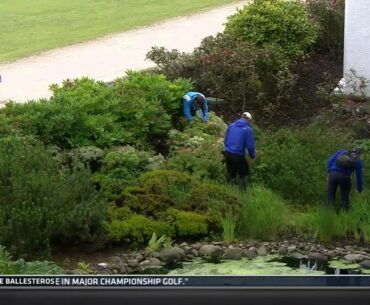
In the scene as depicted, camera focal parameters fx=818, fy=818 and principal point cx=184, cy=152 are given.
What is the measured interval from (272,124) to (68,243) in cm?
476

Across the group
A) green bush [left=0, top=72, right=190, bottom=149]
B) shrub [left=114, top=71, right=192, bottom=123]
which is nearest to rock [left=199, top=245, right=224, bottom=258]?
green bush [left=0, top=72, right=190, bottom=149]

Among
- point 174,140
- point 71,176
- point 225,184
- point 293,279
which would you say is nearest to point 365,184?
point 225,184

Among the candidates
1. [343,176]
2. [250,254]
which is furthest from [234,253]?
[343,176]

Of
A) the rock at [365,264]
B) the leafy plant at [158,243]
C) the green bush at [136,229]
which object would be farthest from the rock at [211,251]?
the rock at [365,264]

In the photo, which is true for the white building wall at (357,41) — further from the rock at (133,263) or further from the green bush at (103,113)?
the rock at (133,263)

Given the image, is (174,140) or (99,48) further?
(99,48)

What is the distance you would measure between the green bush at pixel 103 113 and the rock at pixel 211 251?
245cm

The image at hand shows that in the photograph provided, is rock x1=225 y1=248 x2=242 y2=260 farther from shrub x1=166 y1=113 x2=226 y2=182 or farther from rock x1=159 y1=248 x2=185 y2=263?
shrub x1=166 y1=113 x2=226 y2=182

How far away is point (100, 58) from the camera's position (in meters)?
16.8

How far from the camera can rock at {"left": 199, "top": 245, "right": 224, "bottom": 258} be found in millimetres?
7586

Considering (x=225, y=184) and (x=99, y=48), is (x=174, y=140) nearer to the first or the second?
(x=225, y=184)

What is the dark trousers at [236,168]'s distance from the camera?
9148mm

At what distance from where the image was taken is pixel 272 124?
1173 centimetres

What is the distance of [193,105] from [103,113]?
4.53 feet
